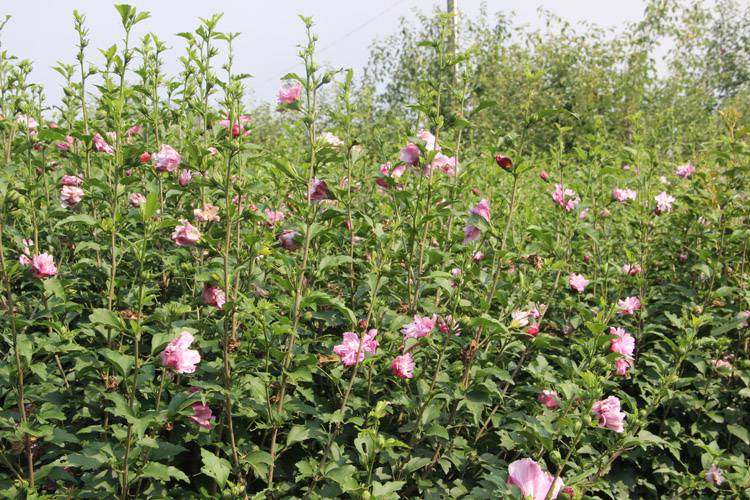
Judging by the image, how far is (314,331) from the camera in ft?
8.46

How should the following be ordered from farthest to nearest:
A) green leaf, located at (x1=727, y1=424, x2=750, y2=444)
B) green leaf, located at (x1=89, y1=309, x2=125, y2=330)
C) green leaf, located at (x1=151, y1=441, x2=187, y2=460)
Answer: green leaf, located at (x1=727, y1=424, x2=750, y2=444)
green leaf, located at (x1=151, y1=441, x2=187, y2=460)
green leaf, located at (x1=89, y1=309, x2=125, y2=330)

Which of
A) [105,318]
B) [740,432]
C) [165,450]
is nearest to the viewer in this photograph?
[105,318]

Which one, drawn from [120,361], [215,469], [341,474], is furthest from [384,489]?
[120,361]

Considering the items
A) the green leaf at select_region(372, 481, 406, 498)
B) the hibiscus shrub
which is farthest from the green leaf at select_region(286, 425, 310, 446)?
the green leaf at select_region(372, 481, 406, 498)

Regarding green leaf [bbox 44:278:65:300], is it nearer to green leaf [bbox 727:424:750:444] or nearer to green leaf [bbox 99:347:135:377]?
green leaf [bbox 99:347:135:377]

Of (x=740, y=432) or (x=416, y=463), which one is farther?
(x=740, y=432)

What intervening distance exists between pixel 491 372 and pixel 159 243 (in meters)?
1.49

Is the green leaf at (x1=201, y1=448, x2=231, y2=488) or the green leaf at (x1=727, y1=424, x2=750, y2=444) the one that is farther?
the green leaf at (x1=727, y1=424, x2=750, y2=444)

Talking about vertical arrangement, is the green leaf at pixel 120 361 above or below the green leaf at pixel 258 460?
above

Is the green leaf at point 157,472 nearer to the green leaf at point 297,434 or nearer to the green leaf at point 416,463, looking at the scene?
the green leaf at point 297,434

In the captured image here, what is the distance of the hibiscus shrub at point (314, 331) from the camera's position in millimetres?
1901

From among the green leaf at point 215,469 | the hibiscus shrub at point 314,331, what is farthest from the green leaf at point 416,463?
the green leaf at point 215,469

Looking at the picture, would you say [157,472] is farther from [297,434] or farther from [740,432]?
[740,432]

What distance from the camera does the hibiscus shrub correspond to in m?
1.90
